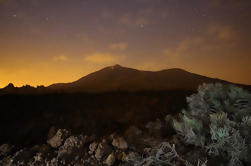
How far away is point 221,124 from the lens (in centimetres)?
393

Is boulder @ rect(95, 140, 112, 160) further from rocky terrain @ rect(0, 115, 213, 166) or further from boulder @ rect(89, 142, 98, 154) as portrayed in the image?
boulder @ rect(89, 142, 98, 154)

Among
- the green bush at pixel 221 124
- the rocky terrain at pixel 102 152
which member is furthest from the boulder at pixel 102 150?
the green bush at pixel 221 124

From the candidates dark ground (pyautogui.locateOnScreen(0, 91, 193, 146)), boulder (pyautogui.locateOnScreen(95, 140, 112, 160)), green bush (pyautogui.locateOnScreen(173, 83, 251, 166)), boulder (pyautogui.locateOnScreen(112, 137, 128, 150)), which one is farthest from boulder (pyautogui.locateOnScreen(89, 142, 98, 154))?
green bush (pyautogui.locateOnScreen(173, 83, 251, 166))

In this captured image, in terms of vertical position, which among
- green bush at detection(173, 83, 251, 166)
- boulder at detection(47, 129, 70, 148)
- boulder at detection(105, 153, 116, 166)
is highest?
green bush at detection(173, 83, 251, 166)

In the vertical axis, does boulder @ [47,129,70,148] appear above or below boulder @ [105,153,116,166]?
above

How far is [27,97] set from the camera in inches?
456

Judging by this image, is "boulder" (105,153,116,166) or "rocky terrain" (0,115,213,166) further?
"boulder" (105,153,116,166)

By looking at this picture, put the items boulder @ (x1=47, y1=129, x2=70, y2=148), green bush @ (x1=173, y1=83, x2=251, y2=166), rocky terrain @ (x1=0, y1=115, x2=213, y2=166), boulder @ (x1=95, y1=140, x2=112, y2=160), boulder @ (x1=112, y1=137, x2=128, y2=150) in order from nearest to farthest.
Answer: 1. green bush @ (x1=173, y1=83, x2=251, y2=166)
2. rocky terrain @ (x1=0, y1=115, x2=213, y2=166)
3. boulder @ (x1=95, y1=140, x2=112, y2=160)
4. boulder @ (x1=112, y1=137, x2=128, y2=150)
5. boulder @ (x1=47, y1=129, x2=70, y2=148)

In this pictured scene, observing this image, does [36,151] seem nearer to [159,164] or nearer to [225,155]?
[159,164]

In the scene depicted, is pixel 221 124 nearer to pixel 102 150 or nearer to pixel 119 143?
pixel 119 143

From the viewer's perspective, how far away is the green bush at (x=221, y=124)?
337cm

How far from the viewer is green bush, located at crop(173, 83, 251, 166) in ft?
11.1

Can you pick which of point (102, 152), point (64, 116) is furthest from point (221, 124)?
point (64, 116)

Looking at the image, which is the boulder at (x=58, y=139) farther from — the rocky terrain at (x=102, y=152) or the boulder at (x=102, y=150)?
the boulder at (x=102, y=150)
